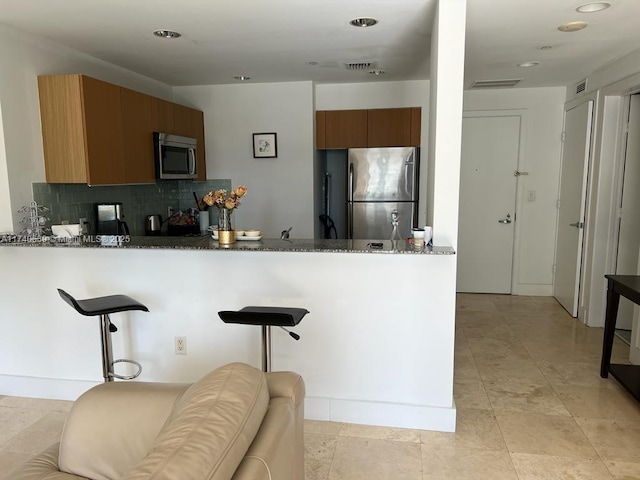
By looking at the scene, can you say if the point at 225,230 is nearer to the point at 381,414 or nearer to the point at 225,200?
the point at 225,200

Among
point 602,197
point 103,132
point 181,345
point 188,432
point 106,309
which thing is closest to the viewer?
point 188,432

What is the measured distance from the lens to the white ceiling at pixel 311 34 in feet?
8.58

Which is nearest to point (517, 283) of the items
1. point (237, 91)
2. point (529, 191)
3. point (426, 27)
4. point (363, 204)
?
point (529, 191)

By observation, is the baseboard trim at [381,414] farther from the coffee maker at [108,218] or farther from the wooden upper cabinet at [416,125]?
Answer: the wooden upper cabinet at [416,125]

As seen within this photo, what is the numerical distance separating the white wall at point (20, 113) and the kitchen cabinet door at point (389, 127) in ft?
9.56

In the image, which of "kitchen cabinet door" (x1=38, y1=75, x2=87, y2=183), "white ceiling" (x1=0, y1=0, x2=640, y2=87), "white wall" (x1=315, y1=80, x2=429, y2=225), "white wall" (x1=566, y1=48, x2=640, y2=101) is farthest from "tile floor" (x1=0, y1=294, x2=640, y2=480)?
"white ceiling" (x1=0, y1=0, x2=640, y2=87)

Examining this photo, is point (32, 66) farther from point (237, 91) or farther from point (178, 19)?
point (237, 91)

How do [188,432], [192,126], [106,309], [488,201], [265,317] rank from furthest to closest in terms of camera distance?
[488,201]
[192,126]
[106,309]
[265,317]
[188,432]

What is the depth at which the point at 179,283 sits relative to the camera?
2.84 meters

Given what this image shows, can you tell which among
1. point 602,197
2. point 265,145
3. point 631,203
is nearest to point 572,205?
point 602,197

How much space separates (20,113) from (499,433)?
3.52m

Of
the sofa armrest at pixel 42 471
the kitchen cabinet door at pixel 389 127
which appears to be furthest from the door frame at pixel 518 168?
the sofa armrest at pixel 42 471

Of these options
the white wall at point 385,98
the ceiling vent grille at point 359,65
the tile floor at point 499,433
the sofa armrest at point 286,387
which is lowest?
the tile floor at point 499,433

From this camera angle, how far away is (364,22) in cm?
290
